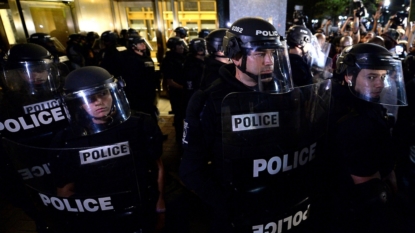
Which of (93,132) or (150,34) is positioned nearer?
(93,132)

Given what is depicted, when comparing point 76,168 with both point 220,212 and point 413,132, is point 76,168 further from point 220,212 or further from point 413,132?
point 413,132

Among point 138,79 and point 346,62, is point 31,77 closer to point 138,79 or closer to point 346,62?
point 138,79

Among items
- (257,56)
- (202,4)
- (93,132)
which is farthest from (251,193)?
(202,4)

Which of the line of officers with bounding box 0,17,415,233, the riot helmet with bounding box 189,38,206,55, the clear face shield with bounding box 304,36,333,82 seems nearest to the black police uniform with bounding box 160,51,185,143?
the riot helmet with bounding box 189,38,206,55

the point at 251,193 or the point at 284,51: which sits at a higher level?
the point at 284,51

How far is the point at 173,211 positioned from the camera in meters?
2.33

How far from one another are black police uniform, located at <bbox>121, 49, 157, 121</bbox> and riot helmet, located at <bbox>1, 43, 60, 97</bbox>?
2.03 m

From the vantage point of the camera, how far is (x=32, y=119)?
258cm

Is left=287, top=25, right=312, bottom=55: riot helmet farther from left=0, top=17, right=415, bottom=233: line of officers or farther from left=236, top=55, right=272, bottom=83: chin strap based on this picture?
left=236, top=55, right=272, bottom=83: chin strap

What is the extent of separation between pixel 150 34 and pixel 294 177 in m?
10.6

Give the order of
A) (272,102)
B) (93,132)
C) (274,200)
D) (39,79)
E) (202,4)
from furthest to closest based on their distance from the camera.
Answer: (202,4), (39,79), (93,132), (274,200), (272,102)

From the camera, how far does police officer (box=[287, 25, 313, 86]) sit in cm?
358

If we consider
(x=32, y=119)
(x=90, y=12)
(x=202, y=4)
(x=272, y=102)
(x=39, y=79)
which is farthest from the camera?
(x=202, y=4)

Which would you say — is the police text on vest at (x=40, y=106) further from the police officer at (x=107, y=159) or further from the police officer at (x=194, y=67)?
the police officer at (x=194, y=67)
